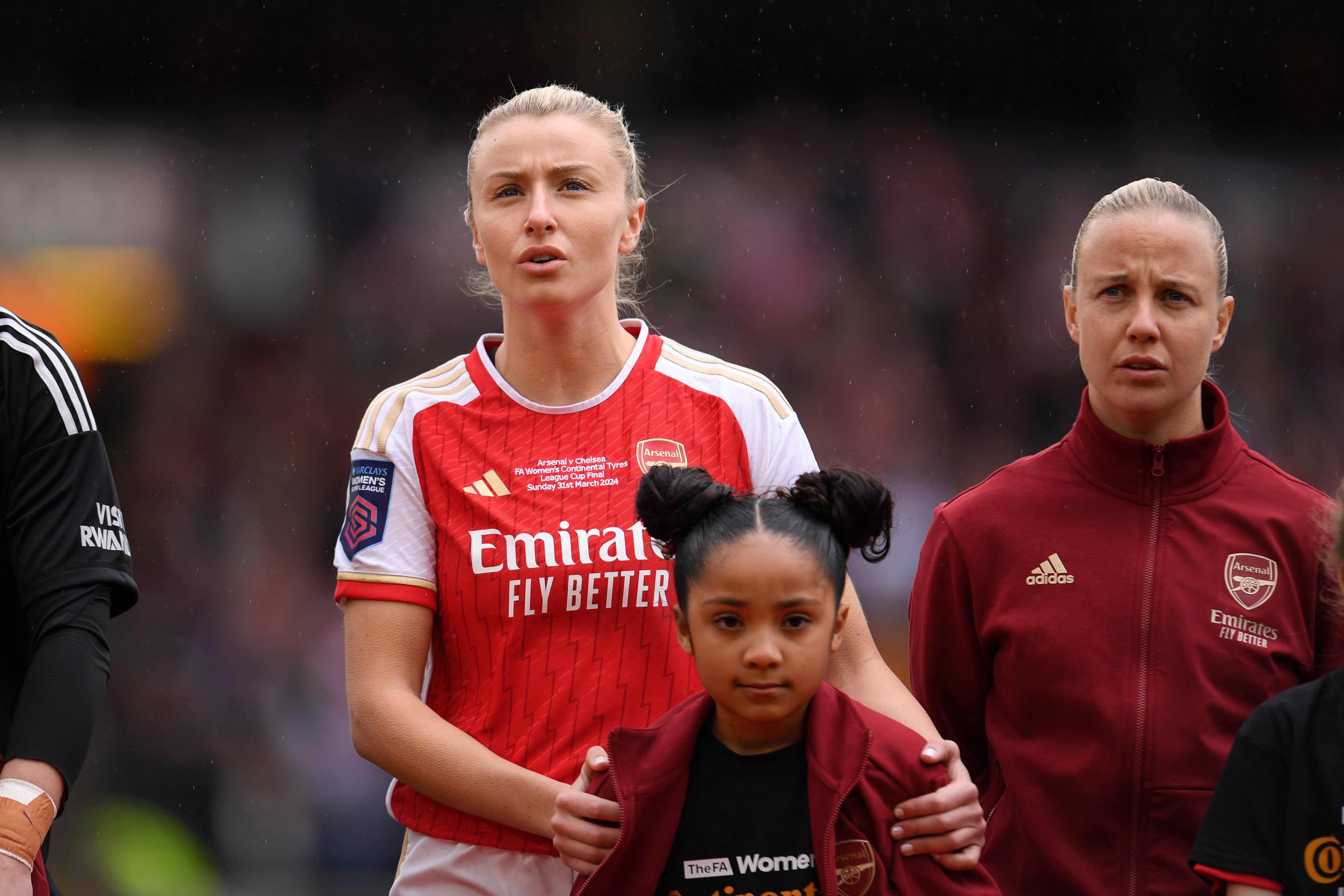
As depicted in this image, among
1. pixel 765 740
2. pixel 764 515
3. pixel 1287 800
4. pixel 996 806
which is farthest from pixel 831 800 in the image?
pixel 1287 800

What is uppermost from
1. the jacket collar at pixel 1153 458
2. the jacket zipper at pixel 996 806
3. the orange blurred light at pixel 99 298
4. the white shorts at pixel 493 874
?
the orange blurred light at pixel 99 298

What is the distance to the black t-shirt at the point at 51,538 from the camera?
6.38 ft

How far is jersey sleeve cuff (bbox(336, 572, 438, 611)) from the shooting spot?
2107 mm

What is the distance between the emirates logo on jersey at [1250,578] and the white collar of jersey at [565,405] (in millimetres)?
991

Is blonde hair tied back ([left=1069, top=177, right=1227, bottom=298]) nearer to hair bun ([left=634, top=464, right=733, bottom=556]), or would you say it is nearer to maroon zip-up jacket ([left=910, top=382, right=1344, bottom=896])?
maroon zip-up jacket ([left=910, top=382, right=1344, bottom=896])

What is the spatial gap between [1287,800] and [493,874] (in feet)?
3.67

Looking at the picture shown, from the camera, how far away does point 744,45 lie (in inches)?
262

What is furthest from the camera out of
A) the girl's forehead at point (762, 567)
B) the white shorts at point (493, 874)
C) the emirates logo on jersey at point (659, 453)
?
the emirates logo on jersey at point (659, 453)

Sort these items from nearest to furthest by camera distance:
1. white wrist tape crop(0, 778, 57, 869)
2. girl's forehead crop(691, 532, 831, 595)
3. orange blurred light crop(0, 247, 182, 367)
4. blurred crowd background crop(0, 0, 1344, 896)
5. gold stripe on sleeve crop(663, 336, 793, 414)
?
white wrist tape crop(0, 778, 57, 869) → girl's forehead crop(691, 532, 831, 595) → gold stripe on sleeve crop(663, 336, 793, 414) → blurred crowd background crop(0, 0, 1344, 896) → orange blurred light crop(0, 247, 182, 367)

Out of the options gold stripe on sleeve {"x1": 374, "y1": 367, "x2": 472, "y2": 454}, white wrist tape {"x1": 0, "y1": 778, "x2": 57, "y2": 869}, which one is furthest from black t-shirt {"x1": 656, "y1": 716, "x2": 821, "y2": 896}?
white wrist tape {"x1": 0, "y1": 778, "x2": 57, "y2": 869}

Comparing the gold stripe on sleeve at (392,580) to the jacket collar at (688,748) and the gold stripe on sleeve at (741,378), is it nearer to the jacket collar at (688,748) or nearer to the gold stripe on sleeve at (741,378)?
the jacket collar at (688,748)

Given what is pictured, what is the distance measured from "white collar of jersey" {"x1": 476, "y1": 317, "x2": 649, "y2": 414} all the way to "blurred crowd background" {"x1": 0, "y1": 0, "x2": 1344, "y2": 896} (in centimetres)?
410

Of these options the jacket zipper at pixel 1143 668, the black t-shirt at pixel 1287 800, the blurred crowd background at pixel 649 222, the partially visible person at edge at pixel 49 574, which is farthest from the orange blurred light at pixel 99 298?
the black t-shirt at pixel 1287 800

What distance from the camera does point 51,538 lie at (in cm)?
199
